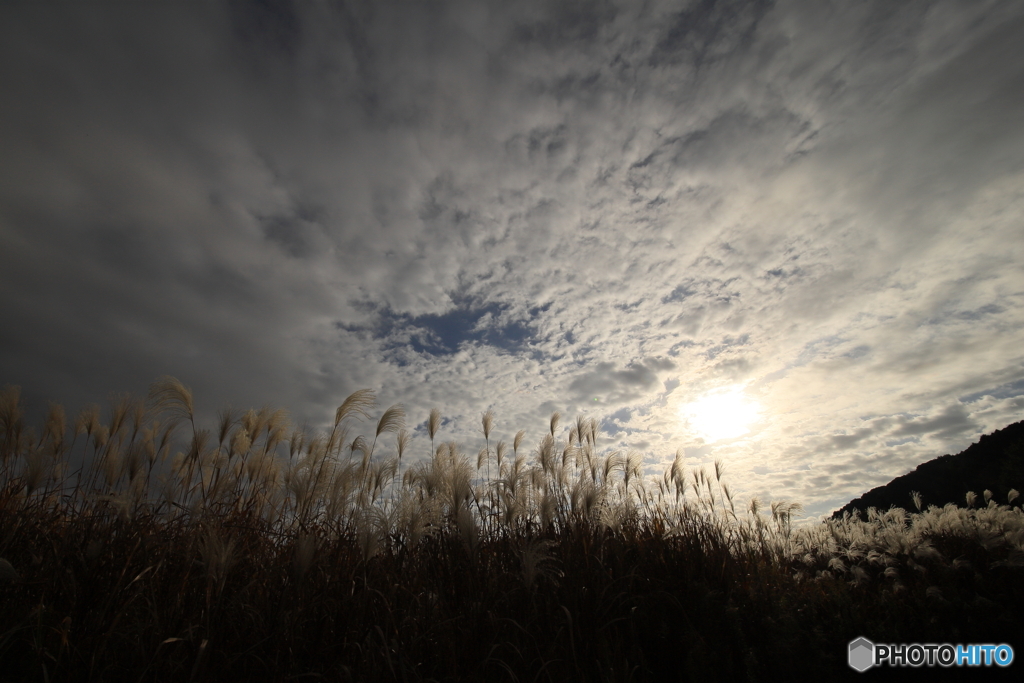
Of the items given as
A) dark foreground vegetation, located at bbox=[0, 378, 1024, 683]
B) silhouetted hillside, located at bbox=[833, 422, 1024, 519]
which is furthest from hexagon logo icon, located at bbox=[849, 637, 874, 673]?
silhouetted hillside, located at bbox=[833, 422, 1024, 519]

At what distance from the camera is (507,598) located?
3.28m

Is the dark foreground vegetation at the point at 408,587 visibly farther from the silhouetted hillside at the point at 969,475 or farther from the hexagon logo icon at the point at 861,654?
the silhouetted hillside at the point at 969,475

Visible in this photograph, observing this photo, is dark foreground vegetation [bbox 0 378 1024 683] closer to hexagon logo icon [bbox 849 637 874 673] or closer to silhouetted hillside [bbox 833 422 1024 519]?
hexagon logo icon [bbox 849 637 874 673]

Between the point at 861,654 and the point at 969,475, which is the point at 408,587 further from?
the point at 969,475

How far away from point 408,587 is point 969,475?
18363mm

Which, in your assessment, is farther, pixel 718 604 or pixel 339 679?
pixel 718 604

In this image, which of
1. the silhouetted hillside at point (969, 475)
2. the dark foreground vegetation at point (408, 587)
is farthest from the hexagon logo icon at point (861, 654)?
the silhouetted hillside at point (969, 475)

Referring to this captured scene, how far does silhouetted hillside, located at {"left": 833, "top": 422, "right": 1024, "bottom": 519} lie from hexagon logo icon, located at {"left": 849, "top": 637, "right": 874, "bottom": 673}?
11591 millimetres

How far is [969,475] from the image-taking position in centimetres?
1316

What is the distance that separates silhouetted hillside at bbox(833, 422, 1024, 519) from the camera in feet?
40.6

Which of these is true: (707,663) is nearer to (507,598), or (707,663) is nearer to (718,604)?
(718,604)

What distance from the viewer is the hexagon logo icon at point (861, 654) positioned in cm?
304

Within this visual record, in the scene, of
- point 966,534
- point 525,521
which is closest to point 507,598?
point 525,521

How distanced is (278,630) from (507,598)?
162 centimetres
